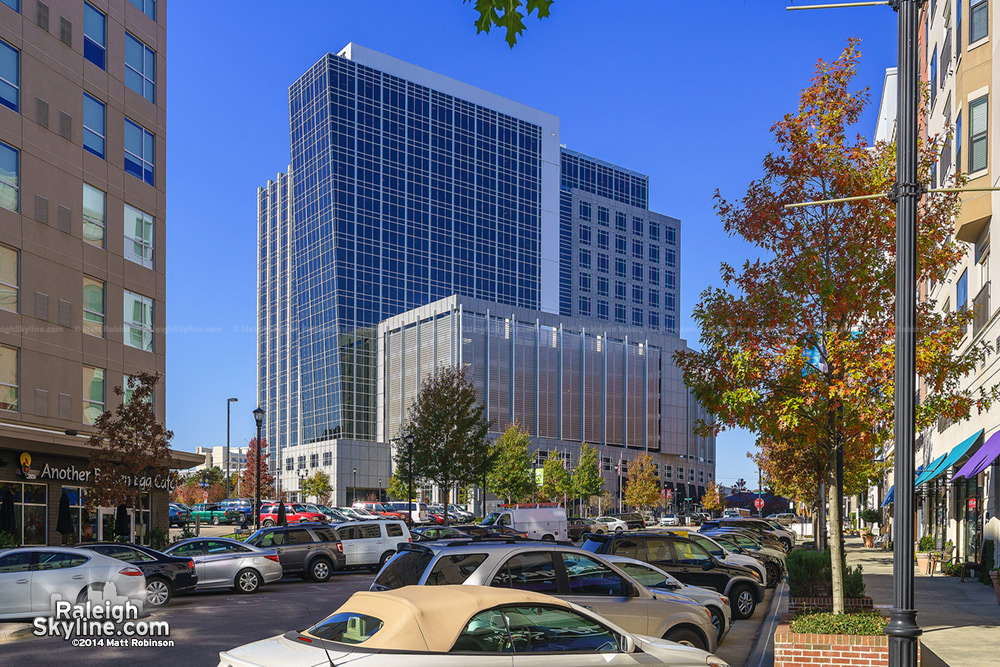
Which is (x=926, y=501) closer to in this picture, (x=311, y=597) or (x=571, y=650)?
(x=311, y=597)

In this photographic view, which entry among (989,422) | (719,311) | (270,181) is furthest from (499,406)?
(719,311)

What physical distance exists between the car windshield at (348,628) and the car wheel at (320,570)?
20.1 meters

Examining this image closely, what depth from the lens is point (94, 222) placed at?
34.3 meters

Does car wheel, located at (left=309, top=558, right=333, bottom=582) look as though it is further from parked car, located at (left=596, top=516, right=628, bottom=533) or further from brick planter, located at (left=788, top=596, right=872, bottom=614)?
parked car, located at (left=596, top=516, right=628, bottom=533)

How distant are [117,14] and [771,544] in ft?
103

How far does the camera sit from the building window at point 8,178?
2978 cm

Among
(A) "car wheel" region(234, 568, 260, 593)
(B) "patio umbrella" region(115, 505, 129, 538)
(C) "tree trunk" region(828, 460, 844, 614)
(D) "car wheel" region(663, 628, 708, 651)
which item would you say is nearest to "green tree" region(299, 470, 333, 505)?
(B) "patio umbrella" region(115, 505, 129, 538)

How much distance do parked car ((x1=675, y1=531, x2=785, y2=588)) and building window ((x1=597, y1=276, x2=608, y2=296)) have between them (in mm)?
114256

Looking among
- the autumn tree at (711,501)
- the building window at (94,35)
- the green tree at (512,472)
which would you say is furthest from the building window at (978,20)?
the autumn tree at (711,501)

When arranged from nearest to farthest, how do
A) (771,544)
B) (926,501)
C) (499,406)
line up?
(771,544) < (926,501) < (499,406)

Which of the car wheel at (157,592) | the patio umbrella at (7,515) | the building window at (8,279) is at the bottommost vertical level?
the car wheel at (157,592)

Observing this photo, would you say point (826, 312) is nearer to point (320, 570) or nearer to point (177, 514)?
point (320, 570)

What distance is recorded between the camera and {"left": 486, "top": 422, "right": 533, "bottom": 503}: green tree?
7975 centimetres

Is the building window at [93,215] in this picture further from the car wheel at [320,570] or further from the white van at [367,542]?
the car wheel at [320,570]
